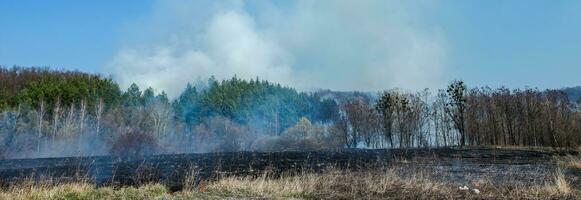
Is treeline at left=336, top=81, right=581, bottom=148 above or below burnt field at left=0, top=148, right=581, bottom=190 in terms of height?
above

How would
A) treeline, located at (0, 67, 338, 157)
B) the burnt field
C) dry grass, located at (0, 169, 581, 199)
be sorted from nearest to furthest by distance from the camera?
dry grass, located at (0, 169, 581, 199), the burnt field, treeline, located at (0, 67, 338, 157)

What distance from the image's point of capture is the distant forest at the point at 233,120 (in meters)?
90.8

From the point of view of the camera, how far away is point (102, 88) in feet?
403

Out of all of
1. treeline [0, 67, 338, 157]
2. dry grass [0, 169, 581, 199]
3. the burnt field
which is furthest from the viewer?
treeline [0, 67, 338, 157]

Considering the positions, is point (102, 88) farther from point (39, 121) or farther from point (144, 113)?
point (39, 121)

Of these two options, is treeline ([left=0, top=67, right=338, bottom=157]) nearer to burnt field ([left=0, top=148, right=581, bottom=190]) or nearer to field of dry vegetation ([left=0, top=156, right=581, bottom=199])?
burnt field ([left=0, top=148, right=581, bottom=190])

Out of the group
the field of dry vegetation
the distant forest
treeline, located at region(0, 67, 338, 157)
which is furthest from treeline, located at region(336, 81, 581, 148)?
the field of dry vegetation

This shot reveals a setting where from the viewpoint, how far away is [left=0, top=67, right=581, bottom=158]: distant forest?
90.8 m

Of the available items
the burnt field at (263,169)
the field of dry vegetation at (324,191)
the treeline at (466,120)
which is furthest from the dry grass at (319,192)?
the treeline at (466,120)

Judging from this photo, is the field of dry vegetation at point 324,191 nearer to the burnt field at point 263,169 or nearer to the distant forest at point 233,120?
the burnt field at point 263,169

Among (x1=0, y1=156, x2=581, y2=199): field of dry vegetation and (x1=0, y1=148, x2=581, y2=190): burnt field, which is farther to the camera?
(x1=0, y1=148, x2=581, y2=190): burnt field

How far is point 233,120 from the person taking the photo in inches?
5773

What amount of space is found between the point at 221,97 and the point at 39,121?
2383 inches

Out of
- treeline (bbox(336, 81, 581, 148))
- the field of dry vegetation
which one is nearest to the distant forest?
treeline (bbox(336, 81, 581, 148))
